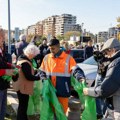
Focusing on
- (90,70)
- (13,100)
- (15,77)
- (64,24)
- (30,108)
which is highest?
(64,24)

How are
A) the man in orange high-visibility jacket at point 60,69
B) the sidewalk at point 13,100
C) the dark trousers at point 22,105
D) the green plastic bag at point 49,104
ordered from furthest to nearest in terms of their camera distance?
the sidewalk at point 13,100, the dark trousers at point 22,105, the green plastic bag at point 49,104, the man in orange high-visibility jacket at point 60,69

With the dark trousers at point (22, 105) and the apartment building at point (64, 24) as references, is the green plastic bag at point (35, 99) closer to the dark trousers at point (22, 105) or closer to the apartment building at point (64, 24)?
the dark trousers at point (22, 105)

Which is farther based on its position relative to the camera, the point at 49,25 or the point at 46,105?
the point at 49,25

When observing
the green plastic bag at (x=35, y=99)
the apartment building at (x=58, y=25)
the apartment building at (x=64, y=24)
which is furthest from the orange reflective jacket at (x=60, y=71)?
the apartment building at (x=64, y=24)

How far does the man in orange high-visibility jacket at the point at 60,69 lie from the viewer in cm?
573

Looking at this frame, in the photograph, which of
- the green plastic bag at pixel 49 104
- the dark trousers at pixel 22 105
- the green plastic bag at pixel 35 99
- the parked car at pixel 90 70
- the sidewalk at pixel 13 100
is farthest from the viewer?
the parked car at pixel 90 70

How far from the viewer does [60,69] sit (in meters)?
5.74

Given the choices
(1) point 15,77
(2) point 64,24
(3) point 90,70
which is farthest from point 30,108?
(2) point 64,24

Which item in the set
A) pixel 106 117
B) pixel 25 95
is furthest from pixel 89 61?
pixel 106 117

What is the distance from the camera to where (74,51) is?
18188 mm

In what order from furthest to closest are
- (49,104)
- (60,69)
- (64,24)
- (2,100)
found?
(64,24)
(49,104)
(2,100)
(60,69)

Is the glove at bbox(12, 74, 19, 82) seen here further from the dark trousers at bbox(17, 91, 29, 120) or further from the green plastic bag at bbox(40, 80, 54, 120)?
the green plastic bag at bbox(40, 80, 54, 120)

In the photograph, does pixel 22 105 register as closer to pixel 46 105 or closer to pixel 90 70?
pixel 46 105

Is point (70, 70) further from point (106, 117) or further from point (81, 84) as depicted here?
point (106, 117)
